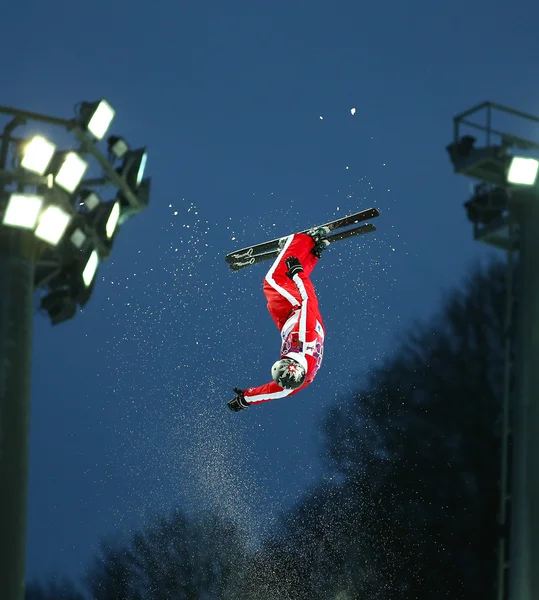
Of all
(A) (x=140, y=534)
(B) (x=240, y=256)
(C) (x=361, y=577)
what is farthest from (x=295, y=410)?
(B) (x=240, y=256)

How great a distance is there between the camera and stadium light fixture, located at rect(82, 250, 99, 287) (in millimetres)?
11453

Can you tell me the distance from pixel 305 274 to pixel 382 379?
49.6 ft

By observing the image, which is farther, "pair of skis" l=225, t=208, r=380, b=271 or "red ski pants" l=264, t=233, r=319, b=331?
"pair of skis" l=225, t=208, r=380, b=271

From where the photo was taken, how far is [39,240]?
10.9 meters

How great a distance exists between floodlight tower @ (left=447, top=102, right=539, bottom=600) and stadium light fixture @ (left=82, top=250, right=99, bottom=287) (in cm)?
382

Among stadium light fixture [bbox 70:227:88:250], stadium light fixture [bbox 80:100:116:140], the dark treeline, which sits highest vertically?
stadium light fixture [bbox 80:100:116:140]

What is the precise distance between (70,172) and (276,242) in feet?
7.36

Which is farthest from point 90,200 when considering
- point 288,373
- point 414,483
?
point 414,483

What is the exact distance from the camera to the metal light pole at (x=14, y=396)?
9852 millimetres

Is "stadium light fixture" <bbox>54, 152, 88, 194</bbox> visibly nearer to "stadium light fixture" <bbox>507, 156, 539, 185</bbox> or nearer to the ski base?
the ski base

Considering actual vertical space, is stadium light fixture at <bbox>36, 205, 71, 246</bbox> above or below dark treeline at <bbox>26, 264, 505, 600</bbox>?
above

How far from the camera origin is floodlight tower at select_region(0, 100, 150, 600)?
10.0 metres

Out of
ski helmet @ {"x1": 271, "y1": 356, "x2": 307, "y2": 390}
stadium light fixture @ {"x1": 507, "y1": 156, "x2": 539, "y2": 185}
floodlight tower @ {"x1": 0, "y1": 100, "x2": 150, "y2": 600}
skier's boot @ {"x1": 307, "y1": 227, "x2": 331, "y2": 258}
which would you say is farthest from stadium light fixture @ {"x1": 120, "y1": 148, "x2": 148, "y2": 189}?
stadium light fixture @ {"x1": 507, "y1": 156, "x2": 539, "y2": 185}

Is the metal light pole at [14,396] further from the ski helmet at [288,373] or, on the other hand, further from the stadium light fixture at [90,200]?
the ski helmet at [288,373]
